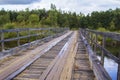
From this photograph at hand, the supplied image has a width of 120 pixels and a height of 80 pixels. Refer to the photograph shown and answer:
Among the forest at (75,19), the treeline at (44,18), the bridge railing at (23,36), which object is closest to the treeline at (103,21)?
the forest at (75,19)

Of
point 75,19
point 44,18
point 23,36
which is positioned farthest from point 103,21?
point 23,36

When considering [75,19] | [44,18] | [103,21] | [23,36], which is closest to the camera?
[23,36]

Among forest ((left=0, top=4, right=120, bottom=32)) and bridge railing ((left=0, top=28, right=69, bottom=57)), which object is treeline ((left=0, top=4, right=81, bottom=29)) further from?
bridge railing ((left=0, top=28, right=69, bottom=57))

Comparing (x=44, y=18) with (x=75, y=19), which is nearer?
(x=44, y=18)

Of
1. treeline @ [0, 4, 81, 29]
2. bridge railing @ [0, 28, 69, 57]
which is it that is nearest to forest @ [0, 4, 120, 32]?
treeline @ [0, 4, 81, 29]

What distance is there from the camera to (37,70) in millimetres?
5719

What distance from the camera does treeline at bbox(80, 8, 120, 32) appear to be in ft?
299

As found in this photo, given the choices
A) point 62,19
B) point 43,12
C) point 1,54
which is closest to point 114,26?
point 62,19

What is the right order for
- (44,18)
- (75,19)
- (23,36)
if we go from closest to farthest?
(23,36)
(44,18)
(75,19)

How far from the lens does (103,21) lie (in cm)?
9819

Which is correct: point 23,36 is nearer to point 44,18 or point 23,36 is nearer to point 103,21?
point 44,18

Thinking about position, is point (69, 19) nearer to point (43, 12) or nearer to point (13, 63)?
point (43, 12)

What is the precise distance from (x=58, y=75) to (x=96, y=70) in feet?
2.79

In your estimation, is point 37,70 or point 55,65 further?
point 55,65
